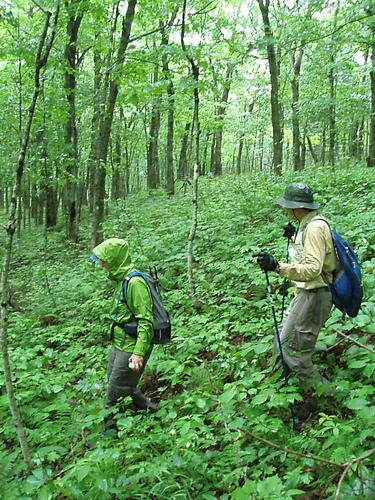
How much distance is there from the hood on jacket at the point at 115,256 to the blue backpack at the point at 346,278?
2.11 metres

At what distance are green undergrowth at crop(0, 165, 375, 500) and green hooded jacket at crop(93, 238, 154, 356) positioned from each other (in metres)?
0.71

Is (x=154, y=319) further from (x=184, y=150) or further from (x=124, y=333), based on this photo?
(x=184, y=150)

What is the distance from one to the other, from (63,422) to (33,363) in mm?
1896

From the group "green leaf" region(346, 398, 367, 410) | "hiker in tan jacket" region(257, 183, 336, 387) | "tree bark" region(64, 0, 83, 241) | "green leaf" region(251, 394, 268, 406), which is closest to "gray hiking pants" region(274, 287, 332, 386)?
"hiker in tan jacket" region(257, 183, 336, 387)

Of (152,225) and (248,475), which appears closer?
(248,475)

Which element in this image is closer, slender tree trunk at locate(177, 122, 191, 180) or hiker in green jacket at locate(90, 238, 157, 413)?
hiker in green jacket at locate(90, 238, 157, 413)

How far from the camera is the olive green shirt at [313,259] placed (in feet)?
12.0

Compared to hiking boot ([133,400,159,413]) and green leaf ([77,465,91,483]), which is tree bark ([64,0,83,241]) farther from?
green leaf ([77,465,91,483])

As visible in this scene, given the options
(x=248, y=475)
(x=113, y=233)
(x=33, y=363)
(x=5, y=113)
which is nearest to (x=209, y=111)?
(x=5, y=113)

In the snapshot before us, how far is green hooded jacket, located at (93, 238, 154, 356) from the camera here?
4.39 meters

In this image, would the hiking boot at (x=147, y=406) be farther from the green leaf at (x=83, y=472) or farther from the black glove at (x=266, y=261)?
the black glove at (x=266, y=261)

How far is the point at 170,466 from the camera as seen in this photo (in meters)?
3.32

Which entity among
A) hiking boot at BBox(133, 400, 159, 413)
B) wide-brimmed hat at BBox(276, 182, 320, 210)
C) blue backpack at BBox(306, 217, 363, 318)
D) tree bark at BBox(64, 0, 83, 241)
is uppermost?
tree bark at BBox(64, 0, 83, 241)

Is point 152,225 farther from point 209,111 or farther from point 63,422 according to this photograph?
point 209,111
